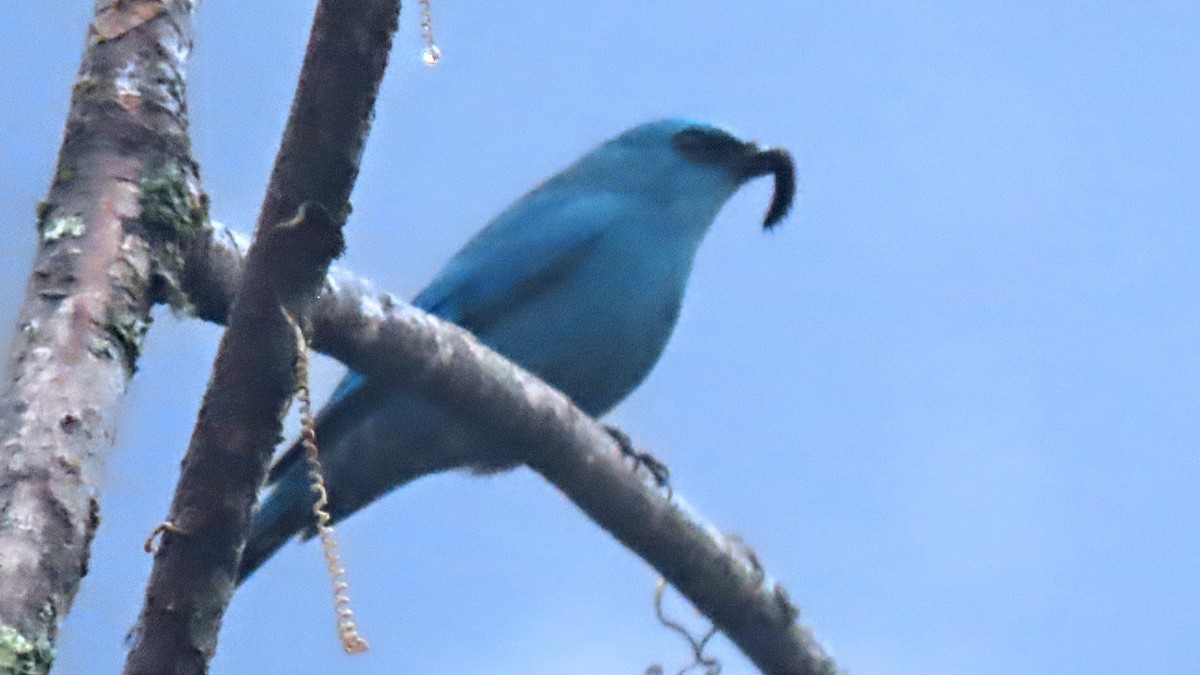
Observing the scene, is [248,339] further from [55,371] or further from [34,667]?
[34,667]

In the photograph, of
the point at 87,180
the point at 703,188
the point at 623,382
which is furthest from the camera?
the point at 703,188

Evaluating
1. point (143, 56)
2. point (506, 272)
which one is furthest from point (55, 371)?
point (506, 272)

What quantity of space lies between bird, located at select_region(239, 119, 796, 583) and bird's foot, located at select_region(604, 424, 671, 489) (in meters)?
0.23

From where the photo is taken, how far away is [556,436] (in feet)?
10.5

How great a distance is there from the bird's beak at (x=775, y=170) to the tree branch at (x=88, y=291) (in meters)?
2.22

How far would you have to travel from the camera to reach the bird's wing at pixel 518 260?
430 centimetres

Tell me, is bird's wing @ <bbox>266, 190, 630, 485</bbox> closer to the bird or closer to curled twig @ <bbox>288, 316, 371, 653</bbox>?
the bird

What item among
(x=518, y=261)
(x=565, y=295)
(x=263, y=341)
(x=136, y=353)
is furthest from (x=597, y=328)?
(x=263, y=341)

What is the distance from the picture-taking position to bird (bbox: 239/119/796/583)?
155 inches

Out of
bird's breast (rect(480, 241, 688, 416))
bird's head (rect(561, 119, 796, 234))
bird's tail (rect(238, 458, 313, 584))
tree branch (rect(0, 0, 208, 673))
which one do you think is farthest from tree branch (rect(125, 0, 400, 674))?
bird's head (rect(561, 119, 796, 234))

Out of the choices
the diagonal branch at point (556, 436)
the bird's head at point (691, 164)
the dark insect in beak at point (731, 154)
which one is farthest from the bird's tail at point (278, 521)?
→ the dark insect in beak at point (731, 154)

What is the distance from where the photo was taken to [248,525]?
7.29 ft

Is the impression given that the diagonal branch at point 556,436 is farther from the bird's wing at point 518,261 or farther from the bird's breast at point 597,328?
the bird's wing at point 518,261

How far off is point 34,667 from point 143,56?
112 centimetres
